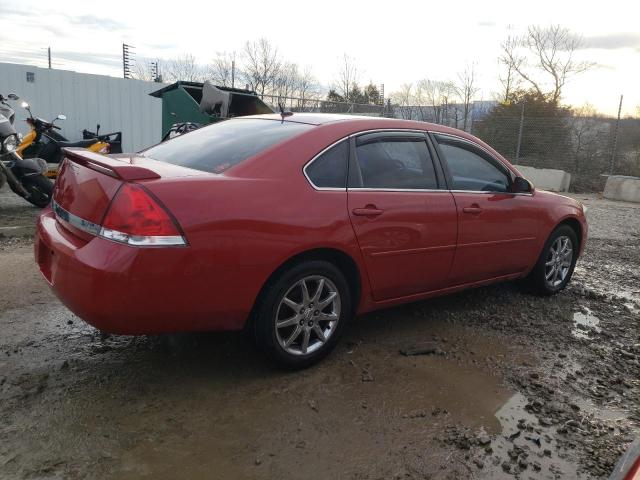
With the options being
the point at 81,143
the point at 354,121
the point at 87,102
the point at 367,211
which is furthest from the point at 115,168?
the point at 87,102

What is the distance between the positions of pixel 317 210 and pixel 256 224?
0.43 metres

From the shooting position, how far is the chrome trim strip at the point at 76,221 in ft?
9.04

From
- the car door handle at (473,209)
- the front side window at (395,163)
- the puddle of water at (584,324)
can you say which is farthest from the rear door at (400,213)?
the puddle of water at (584,324)

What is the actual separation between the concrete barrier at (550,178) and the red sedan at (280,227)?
1175cm

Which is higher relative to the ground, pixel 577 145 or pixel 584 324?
pixel 577 145

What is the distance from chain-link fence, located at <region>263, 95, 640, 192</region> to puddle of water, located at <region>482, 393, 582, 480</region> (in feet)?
40.7

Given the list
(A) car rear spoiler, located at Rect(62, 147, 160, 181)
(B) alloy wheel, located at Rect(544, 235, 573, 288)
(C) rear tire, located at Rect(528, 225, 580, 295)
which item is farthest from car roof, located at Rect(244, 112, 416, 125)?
(B) alloy wheel, located at Rect(544, 235, 573, 288)

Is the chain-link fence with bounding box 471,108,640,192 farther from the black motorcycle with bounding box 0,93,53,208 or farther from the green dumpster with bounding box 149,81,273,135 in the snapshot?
the black motorcycle with bounding box 0,93,53,208

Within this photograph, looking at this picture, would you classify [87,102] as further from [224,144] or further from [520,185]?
[520,185]

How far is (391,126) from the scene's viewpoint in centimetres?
385

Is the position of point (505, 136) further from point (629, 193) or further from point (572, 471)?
point (572, 471)

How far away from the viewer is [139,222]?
2.63 metres

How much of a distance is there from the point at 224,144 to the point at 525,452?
2.49 metres

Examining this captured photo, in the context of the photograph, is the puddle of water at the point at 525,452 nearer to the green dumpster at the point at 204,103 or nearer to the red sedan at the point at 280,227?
the red sedan at the point at 280,227
